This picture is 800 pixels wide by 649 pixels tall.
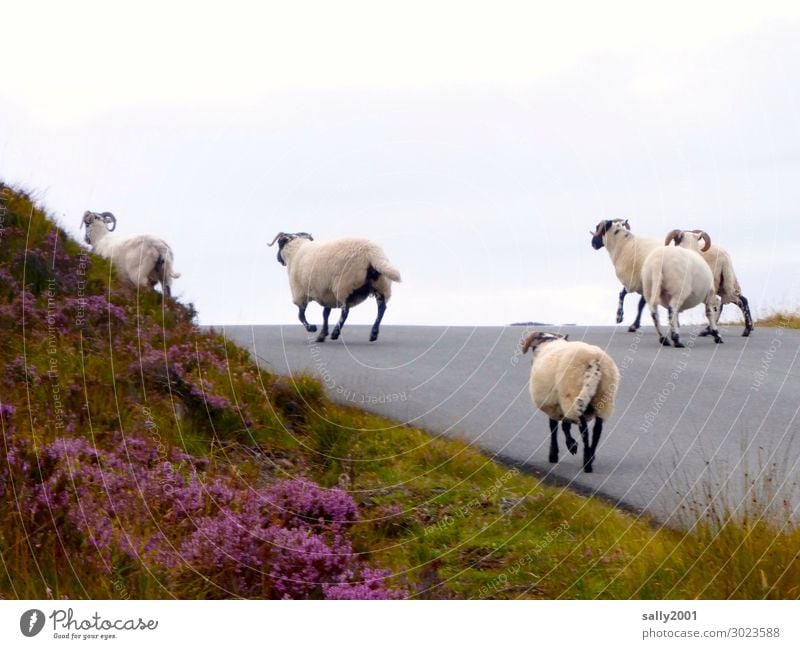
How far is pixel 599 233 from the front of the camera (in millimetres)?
20094

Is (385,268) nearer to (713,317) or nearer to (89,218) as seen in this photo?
(89,218)

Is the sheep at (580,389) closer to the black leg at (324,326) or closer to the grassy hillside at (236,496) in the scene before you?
the grassy hillside at (236,496)

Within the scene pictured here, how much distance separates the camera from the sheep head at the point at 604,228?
1973 centimetres

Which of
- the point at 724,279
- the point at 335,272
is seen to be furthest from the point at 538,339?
the point at 724,279

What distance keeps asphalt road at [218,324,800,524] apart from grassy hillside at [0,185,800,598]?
0.67m

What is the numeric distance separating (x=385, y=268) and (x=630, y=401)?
394 centimetres

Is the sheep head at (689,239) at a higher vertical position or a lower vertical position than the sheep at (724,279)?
higher

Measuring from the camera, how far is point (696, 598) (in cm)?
716

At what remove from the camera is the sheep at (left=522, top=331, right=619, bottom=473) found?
11.0 m

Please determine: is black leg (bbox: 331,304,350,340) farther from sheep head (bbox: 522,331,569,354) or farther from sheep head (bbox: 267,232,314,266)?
sheep head (bbox: 522,331,569,354)

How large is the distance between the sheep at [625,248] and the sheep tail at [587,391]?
8454 millimetres

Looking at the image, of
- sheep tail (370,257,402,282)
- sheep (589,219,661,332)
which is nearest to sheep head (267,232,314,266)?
sheep tail (370,257,402,282)

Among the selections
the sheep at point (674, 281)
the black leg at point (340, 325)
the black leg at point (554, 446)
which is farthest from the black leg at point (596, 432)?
the black leg at point (340, 325)
